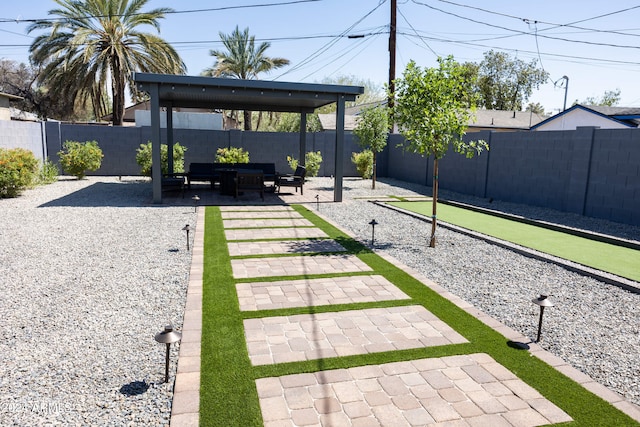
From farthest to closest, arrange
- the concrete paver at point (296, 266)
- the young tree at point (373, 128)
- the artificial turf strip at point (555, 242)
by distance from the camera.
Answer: the young tree at point (373, 128), the artificial turf strip at point (555, 242), the concrete paver at point (296, 266)

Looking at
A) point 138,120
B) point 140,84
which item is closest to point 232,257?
point 140,84

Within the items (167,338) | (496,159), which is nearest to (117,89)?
(496,159)

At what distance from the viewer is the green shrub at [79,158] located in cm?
1627

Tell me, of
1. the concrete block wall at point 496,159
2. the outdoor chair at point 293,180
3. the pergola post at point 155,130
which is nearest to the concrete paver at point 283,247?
the pergola post at point 155,130

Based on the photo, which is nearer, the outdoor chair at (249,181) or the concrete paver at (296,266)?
the concrete paver at (296,266)

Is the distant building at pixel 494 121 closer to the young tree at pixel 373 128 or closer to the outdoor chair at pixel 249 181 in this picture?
the young tree at pixel 373 128

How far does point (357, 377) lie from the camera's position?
137 inches

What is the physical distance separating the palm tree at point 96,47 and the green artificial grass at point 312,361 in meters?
16.2

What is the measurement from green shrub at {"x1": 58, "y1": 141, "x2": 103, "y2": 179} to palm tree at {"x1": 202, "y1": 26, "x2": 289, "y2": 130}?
11705mm

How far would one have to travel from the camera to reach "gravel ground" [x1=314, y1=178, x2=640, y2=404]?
3.92 m

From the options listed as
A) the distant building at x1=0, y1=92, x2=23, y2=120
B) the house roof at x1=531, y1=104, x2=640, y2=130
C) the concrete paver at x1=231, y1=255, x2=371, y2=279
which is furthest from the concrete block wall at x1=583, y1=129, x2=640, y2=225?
the distant building at x1=0, y1=92, x2=23, y2=120

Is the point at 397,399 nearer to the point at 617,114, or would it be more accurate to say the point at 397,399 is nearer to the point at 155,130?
the point at 155,130

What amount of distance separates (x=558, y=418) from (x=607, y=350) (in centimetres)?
142

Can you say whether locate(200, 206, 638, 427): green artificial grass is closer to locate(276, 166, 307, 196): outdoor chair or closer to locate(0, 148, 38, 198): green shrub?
locate(276, 166, 307, 196): outdoor chair
